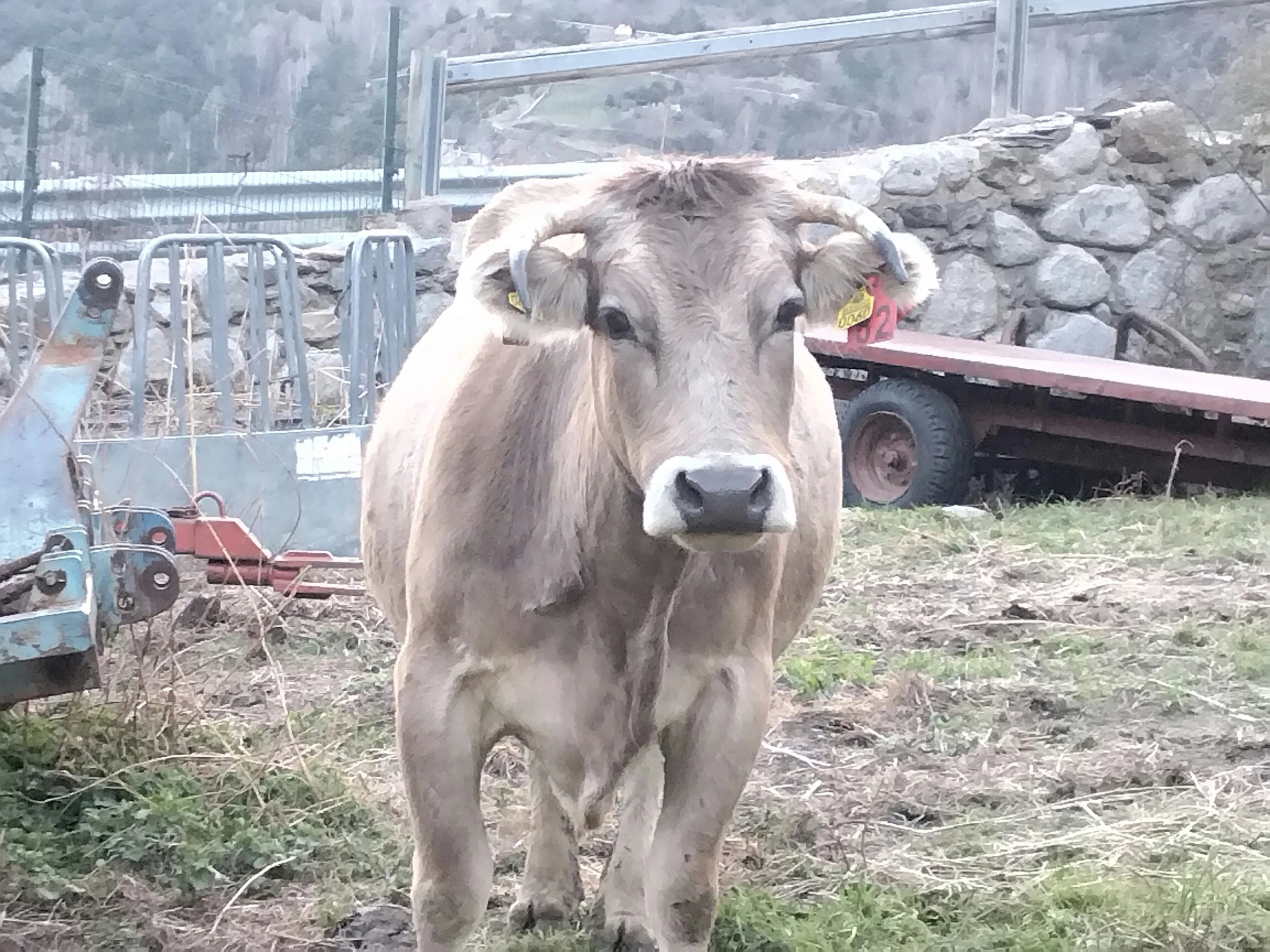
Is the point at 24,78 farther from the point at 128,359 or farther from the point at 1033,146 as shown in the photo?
the point at 1033,146

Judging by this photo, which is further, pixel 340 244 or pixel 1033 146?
pixel 1033 146

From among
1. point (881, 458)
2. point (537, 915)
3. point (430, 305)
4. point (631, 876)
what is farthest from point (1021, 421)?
point (537, 915)

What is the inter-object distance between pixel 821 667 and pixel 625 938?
204cm

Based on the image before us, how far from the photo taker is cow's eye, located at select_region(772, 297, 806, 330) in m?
→ 2.68

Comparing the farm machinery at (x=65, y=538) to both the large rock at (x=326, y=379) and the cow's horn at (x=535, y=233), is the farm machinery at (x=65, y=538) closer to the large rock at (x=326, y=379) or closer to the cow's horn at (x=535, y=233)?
the cow's horn at (x=535, y=233)

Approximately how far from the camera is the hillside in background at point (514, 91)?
11.6 m

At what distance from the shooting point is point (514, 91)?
12.1m

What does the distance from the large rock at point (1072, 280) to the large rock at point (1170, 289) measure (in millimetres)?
152

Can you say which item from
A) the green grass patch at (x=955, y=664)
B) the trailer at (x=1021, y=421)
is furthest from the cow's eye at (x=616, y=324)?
the trailer at (x=1021, y=421)

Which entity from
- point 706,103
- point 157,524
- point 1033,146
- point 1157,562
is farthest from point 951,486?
point 706,103

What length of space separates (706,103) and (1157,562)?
8733 millimetres

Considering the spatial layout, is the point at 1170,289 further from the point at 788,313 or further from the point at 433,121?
the point at 788,313

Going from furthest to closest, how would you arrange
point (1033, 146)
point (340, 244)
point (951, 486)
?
point (1033, 146) < point (340, 244) < point (951, 486)

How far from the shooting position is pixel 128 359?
8.78m
